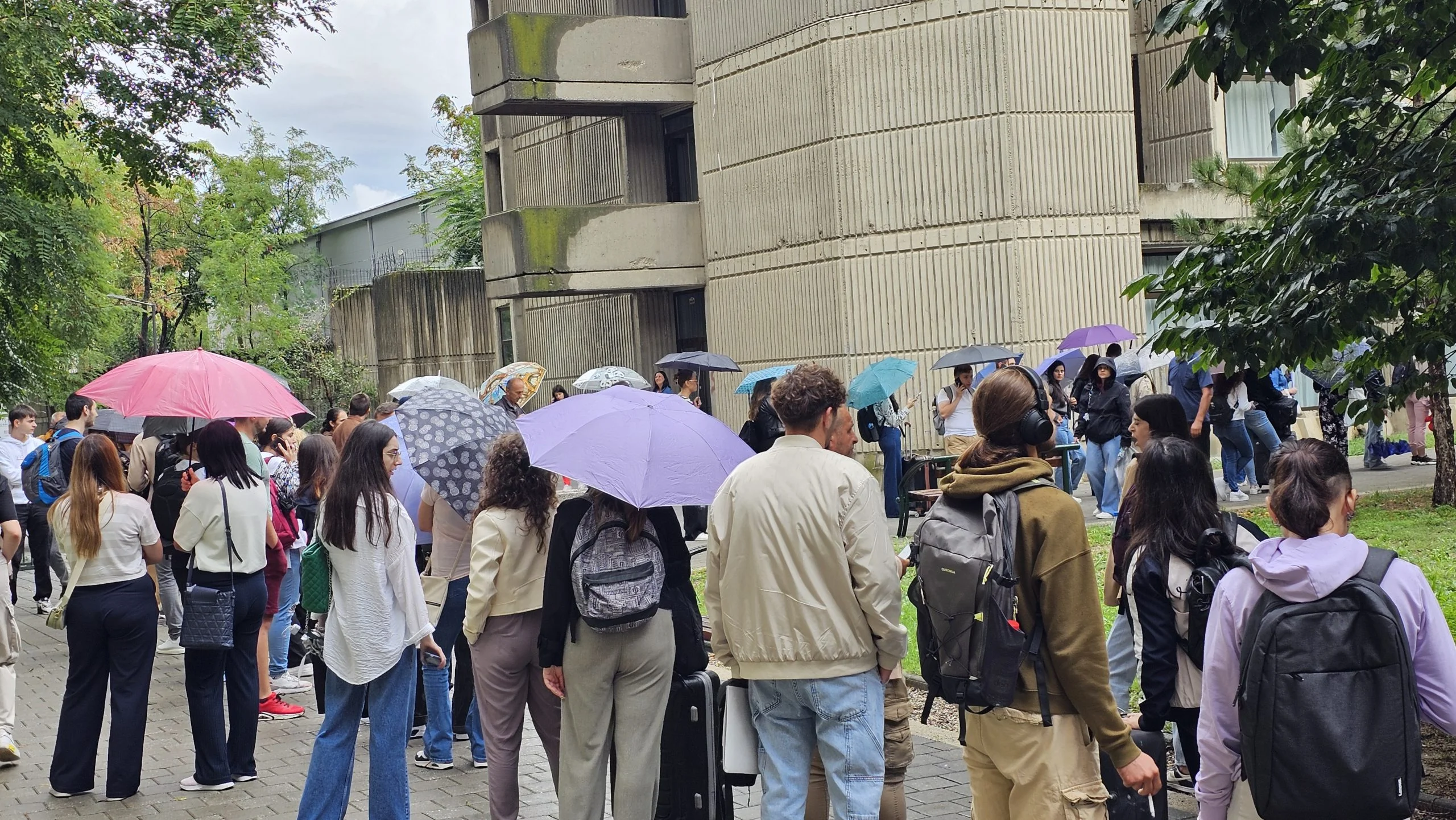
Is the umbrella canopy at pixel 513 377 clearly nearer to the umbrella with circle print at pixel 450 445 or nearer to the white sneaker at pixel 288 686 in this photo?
the white sneaker at pixel 288 686

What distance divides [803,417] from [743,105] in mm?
18348

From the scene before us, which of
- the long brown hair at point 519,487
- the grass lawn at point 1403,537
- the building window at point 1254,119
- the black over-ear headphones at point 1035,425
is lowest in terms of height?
the grass lawn at point 1403,537

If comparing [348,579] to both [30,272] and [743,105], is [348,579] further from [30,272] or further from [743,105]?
[743,105]

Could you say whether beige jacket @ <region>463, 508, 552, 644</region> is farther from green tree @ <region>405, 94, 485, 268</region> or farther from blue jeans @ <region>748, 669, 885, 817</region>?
green tree @ <region>405, 94, 485, 268</region>

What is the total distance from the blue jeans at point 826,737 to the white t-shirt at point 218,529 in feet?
12.6

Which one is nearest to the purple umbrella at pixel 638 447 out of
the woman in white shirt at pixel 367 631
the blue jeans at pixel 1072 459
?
the woman in white shirt at pixel 367 631

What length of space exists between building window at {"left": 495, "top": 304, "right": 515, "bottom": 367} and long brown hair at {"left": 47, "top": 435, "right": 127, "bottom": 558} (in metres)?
23.2

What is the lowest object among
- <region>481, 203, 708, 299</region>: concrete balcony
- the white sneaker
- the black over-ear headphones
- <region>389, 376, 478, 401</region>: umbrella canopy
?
the white sneaker

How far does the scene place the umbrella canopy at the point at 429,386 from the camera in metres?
8.47

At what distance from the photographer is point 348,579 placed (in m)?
6.42

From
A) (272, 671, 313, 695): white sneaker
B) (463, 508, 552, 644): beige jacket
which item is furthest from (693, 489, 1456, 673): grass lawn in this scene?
(272, 671, 313, 695): white sneaker

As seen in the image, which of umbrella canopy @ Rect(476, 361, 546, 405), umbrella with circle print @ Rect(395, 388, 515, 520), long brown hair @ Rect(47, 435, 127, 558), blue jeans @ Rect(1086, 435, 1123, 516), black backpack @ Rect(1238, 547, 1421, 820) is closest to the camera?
black backpack @ Rect(1238, 547, 1421, 820)

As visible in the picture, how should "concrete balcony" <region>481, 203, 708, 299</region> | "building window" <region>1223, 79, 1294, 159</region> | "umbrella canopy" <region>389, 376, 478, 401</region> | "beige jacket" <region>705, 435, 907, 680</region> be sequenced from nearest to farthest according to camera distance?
"beige jacket" <region>705, 435, 907, 680</region> < "umbrella canopy" <region>389, 376, 478, 401</region> < "concrete balcony" <region>481, 203, 708, 299</region> < "building window" <region>1223, 79, 1294, 159</region>

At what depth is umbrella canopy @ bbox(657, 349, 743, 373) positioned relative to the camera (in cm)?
2011
